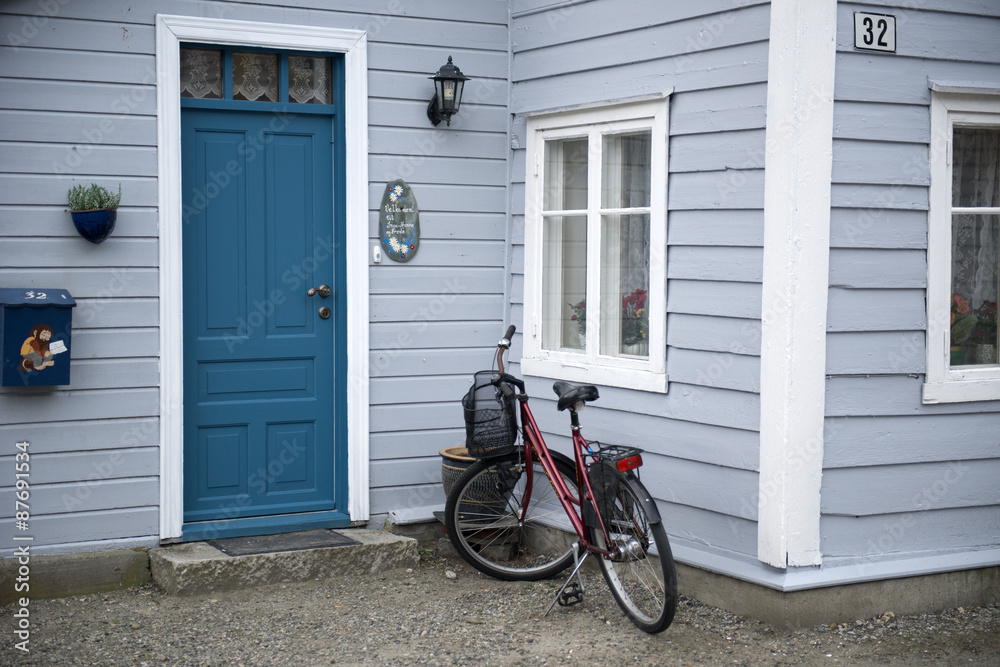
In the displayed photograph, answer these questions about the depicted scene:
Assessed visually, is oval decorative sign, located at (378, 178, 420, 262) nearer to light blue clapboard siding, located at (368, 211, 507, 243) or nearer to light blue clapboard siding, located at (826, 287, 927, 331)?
light blue clapboard siding, located at (368, 211, 507, 243)

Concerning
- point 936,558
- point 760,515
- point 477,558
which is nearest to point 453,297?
point 477,558

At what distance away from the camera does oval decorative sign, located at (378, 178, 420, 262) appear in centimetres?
533

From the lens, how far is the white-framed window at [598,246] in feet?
15.6

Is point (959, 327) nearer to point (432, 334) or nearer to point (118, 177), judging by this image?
point (432, 334)

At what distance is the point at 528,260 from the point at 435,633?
2.12 m

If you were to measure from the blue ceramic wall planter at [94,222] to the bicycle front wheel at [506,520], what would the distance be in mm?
2093

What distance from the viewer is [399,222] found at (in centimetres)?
537

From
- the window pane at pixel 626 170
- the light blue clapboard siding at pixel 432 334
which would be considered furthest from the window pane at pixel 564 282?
the light blue clapboard siding at pixel 432 334

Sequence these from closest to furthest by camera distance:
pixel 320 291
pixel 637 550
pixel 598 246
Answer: pixel 637 550 < pixel 598 246 < pixel 320 291

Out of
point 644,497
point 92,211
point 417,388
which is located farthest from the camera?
point 417,388

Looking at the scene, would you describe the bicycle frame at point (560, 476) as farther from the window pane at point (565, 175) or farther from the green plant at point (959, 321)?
the green plant at point (959, 321)

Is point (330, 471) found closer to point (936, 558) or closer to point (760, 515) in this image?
point (760, 515)

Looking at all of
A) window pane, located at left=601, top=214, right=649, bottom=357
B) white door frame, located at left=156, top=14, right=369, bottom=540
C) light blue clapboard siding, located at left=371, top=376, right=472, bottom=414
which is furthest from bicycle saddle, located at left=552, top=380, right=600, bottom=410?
white door frame, located at left=156, top=14, right=369, bottom=540

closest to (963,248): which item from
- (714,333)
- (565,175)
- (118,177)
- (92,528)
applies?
(714,333)
